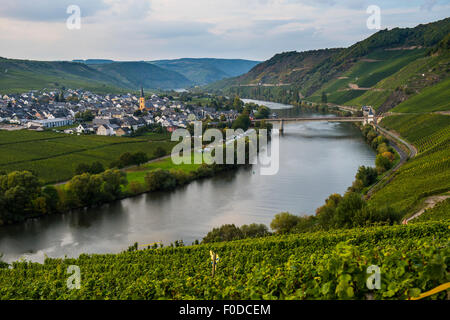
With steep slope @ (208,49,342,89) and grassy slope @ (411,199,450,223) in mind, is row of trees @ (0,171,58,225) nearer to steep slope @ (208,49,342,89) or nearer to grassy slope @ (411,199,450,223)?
grassy slope @ (411,199,450,223)

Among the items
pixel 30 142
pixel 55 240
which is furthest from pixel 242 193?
pixel 30 142

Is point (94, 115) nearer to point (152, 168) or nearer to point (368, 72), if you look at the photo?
point (152, 168)

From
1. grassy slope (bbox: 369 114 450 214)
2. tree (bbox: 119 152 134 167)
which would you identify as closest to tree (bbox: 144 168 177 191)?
tree (bbox: 119 152 134 167)

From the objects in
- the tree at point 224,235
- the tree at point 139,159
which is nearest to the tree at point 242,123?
the tree at point 139,159

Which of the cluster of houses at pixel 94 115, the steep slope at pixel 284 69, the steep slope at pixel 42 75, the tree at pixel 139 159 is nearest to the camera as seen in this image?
the tree at pixel 139 159

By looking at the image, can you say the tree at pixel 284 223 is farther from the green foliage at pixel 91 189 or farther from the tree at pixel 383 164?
the tree at pixel 383 164

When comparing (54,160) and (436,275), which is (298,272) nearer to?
(436,275)
